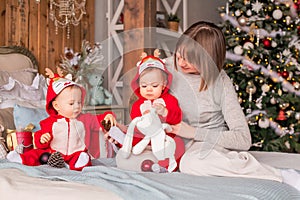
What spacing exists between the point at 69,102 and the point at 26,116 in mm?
675

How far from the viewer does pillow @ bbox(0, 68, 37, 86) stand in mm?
3055

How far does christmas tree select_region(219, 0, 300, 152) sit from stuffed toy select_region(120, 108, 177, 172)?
2903 mm

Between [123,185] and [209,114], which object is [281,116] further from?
[123,185]

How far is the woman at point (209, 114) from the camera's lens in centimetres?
169

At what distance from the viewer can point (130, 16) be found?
10.2ft

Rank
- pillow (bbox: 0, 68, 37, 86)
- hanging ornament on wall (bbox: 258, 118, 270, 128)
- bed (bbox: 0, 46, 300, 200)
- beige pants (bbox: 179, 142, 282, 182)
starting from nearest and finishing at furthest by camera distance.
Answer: bed (bbox: 0, 46, 300, 200)
beige pants (bbox: 179, 142, 282, 182)
pillow (bbox: 0, 68, 37, 86)
hanging ornament on wall (bbox: 258, 118, 270, 128)

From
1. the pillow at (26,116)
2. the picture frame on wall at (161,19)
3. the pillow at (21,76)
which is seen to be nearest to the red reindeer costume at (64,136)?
the pillow at (26,116)

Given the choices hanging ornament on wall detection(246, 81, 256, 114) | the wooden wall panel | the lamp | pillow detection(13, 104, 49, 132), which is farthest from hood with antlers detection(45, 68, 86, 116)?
hanging ornament on wall detection(246, 81, 256, 114)

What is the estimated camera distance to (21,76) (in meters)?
3.23

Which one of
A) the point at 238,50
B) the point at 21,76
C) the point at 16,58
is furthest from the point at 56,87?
the point at 238,50

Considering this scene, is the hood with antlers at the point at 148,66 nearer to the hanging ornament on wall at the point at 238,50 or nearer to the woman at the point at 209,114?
the woman at the point at 209,114

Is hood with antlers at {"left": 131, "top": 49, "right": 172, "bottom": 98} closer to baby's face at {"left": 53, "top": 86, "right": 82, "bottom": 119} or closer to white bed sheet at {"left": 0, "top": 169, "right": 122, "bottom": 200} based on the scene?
baby's face at {"left": 53, "top": 86, "right": 82, "bottom": 119}

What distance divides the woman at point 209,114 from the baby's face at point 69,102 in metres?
0.44

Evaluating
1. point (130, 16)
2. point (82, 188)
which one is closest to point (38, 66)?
point (130, 16)
